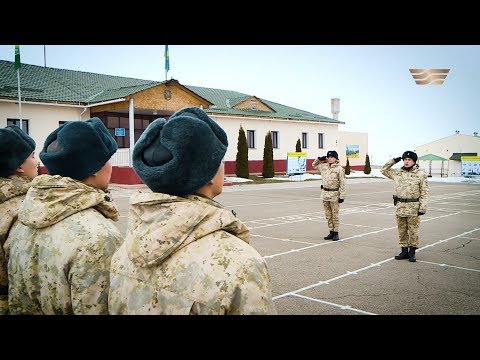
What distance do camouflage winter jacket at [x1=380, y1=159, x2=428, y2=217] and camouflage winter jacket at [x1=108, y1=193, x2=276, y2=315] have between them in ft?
21.5

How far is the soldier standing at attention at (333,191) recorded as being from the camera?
9.28 metres

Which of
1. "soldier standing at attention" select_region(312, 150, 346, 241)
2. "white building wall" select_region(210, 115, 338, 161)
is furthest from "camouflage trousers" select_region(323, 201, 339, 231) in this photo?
"white building wall" select_region(210, 115, 338, 161)

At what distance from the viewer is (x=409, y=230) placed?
739cm

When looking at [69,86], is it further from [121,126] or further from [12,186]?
[12,186]

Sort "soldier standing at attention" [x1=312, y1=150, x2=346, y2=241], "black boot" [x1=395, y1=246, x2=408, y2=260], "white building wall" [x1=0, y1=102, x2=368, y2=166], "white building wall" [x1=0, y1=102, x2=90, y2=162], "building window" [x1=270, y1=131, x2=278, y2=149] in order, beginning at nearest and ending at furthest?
"black boot" [x1=395, y1=246, x2=408, y2=260] < "soldier standing at attention" [x1=312, y1=150, x2=346, y2=241] < "white building wall" [x1=0, y1=102, x2=90, y2=162] < "white building wall" [x1=0, y1=102, x2=368, y2=166] < "building window" [x1=270, y1=131, x2=278, y2=149]

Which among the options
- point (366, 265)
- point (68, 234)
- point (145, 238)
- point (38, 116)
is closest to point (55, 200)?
point (68, 234)

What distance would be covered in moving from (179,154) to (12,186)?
2.12 m

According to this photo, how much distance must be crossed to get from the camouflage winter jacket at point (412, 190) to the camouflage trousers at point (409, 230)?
11 centimetres

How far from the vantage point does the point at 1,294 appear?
2756mm

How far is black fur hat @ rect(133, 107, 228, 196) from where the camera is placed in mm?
1486

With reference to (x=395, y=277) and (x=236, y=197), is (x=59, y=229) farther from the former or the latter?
(x=236, y=197)

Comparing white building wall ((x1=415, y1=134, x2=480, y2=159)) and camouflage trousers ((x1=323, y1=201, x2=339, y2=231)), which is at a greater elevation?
white building wall ((x1=415, y1=134, x2=480, y2=159))

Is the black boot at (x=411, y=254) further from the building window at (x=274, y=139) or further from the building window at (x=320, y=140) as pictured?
the building window at (x=320, y=140)

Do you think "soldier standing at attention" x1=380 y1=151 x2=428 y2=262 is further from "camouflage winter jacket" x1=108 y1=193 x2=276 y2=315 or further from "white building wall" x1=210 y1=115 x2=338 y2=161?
"white building wall" x1=210 y1=115 x2=338 y2=161
